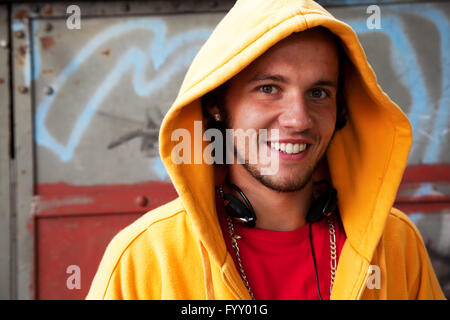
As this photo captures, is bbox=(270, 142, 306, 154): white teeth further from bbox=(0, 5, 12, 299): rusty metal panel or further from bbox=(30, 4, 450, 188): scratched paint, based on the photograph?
bbox=(0, 5, 12, 299): rusty metal panel

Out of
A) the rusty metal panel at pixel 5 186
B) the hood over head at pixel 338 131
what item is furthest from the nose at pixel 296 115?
the rusty metal panel at pixel 5 186

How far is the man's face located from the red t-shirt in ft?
0.63

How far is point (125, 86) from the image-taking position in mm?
2637

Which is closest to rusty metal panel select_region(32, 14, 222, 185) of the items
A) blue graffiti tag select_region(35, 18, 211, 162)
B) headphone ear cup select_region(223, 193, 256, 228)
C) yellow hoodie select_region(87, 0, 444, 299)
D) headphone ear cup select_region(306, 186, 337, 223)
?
blue graffiti tag select_region(35, 18, 211, 162)

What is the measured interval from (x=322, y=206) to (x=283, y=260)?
0.92ft

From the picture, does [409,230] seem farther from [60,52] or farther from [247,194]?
[60,52]

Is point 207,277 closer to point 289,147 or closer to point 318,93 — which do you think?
point 289,147

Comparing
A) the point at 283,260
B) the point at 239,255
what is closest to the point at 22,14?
the point at 239,255

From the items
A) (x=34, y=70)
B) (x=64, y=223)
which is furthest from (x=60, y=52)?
(x=64, y=223)

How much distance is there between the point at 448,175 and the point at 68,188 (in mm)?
2432

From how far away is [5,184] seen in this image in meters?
2.63

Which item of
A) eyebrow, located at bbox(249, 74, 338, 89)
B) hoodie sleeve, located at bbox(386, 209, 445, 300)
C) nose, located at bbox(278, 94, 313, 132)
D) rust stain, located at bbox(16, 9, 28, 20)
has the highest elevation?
rust stain, located at bbox(16, 9, 28, 20)

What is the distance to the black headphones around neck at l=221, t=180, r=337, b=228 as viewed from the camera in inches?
61.5

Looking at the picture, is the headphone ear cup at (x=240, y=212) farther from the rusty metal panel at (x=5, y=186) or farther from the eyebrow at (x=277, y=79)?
the rusty metal panel at (x=5, y=186)
